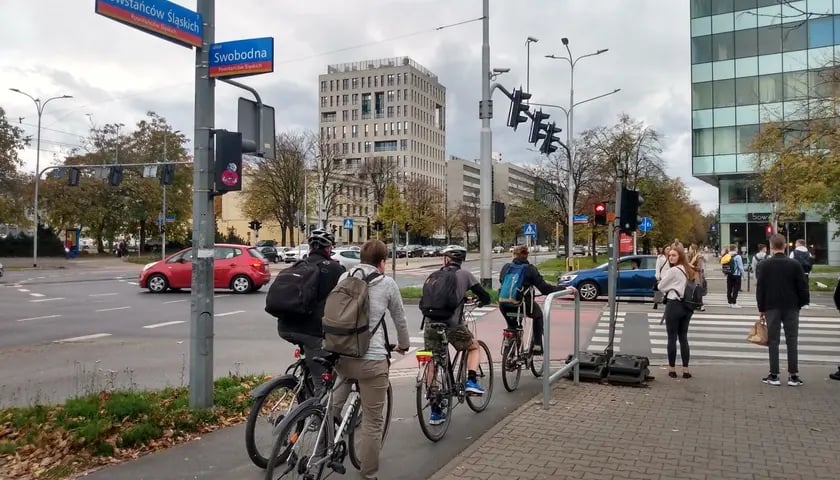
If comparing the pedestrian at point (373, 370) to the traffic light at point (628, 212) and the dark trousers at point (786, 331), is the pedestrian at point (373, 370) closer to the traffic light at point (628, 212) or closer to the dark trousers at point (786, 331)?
the traffic light at point (628, 212)

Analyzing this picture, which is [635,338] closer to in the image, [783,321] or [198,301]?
[783,321]

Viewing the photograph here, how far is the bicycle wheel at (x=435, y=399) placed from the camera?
17.2ft

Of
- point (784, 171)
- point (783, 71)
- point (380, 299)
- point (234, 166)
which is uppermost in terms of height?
point (783, 71)

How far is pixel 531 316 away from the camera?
7.86 meters

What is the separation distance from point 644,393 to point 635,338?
516 centimetres

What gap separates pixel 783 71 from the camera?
146ft

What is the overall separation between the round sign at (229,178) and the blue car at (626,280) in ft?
49.4

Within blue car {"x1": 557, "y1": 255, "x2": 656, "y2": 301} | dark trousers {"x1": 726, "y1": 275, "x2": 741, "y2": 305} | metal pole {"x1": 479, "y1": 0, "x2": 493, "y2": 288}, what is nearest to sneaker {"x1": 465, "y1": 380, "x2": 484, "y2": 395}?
metal pole {"x1": 479, "y1": 0, "x2": 493, "y2": 288}

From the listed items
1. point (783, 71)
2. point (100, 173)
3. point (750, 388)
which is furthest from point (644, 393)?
point (783, 71)

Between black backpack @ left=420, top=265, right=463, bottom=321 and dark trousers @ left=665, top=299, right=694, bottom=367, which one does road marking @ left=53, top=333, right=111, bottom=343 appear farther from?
dark trousers @ left=665, top=299, right=694, bottom=367

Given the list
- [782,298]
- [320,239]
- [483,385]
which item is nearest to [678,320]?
[782,298]

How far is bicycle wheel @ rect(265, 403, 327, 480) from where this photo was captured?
3.84 m

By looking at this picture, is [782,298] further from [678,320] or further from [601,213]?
[601,213]

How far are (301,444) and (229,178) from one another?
2.71m
